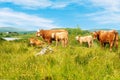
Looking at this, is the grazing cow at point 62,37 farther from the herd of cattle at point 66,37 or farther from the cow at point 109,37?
the cow at point 109,37

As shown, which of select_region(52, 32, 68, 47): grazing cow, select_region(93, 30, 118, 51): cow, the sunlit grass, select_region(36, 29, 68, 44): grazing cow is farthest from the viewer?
select_region(36, 29, 68, 44): grazing cow

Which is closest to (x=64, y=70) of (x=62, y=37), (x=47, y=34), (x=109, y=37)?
(x=109, y=37)

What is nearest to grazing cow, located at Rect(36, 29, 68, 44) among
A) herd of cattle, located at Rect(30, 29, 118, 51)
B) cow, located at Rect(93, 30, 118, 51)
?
herd of cattle, located at Rect(30, 29, 118, 51)

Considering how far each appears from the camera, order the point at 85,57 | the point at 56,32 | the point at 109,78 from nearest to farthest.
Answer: the point at 109,78 < the point at 85,57 < the point at 56,32

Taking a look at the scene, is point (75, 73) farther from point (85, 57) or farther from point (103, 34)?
point (103, 34)

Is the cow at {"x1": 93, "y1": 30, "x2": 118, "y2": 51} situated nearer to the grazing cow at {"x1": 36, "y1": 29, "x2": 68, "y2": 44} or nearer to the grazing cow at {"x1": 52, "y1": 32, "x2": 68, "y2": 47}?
the grazing cow at {"x1": 52, "y1": 32, "x2": 68, "y2": 47}

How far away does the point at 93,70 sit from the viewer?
930 cm

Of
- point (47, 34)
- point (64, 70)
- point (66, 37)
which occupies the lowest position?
point (64, 70)

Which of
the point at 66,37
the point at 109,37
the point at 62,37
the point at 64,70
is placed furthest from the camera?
the point at 66,37

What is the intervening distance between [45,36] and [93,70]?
19.1m

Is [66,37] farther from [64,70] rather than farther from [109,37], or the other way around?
[64,70]

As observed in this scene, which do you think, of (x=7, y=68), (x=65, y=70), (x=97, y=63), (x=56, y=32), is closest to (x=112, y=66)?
(x=97, y=63)

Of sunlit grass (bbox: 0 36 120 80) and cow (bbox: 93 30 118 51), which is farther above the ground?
cow (bbox: 93 30 118 51)

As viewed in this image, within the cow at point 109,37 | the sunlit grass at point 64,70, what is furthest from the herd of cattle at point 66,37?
the sunlit grass at point 64,70
